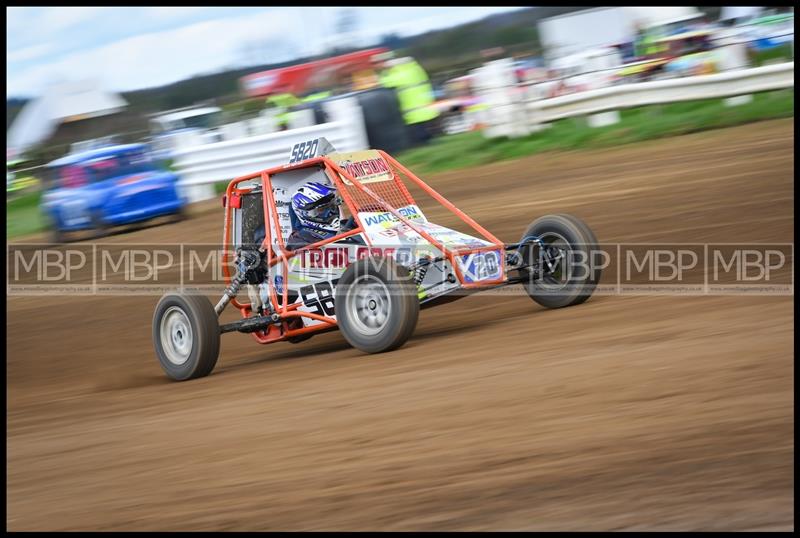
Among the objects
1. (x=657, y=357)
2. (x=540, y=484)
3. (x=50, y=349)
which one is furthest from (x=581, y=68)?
(x=540, y=484)

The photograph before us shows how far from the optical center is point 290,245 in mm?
7328

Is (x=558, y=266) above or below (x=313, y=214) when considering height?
below

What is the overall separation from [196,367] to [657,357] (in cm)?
309

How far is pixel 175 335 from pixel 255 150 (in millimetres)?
9187

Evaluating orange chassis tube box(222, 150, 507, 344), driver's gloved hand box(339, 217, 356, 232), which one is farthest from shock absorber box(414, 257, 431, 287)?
driver's gloved hand box(339, 217, 356, 232)

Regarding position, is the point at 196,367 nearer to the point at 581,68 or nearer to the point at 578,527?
the point at 578,527

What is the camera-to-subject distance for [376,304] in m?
6.54

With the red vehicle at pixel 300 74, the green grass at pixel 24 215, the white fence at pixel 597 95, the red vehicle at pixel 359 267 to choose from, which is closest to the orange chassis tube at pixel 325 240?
the red vehicle at pixel 359 267

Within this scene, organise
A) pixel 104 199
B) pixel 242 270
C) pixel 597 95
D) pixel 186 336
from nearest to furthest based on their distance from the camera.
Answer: pixel 186 336 < pixel 242 270 < pixel 104 199 < pixel 597 95

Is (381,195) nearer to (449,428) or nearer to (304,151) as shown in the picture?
(304,151)

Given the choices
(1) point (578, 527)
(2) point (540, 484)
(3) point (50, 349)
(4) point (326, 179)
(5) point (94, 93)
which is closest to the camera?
(1) point (578, 527)

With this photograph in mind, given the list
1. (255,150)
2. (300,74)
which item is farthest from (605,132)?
(300,74)

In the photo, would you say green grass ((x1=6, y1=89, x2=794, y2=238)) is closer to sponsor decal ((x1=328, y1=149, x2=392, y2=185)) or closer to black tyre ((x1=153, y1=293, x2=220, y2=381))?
sponsor decal ((x1=328, y1=149, x2=392, y2=185))

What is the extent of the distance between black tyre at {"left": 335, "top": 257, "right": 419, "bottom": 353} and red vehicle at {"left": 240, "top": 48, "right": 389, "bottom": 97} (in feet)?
60.5
